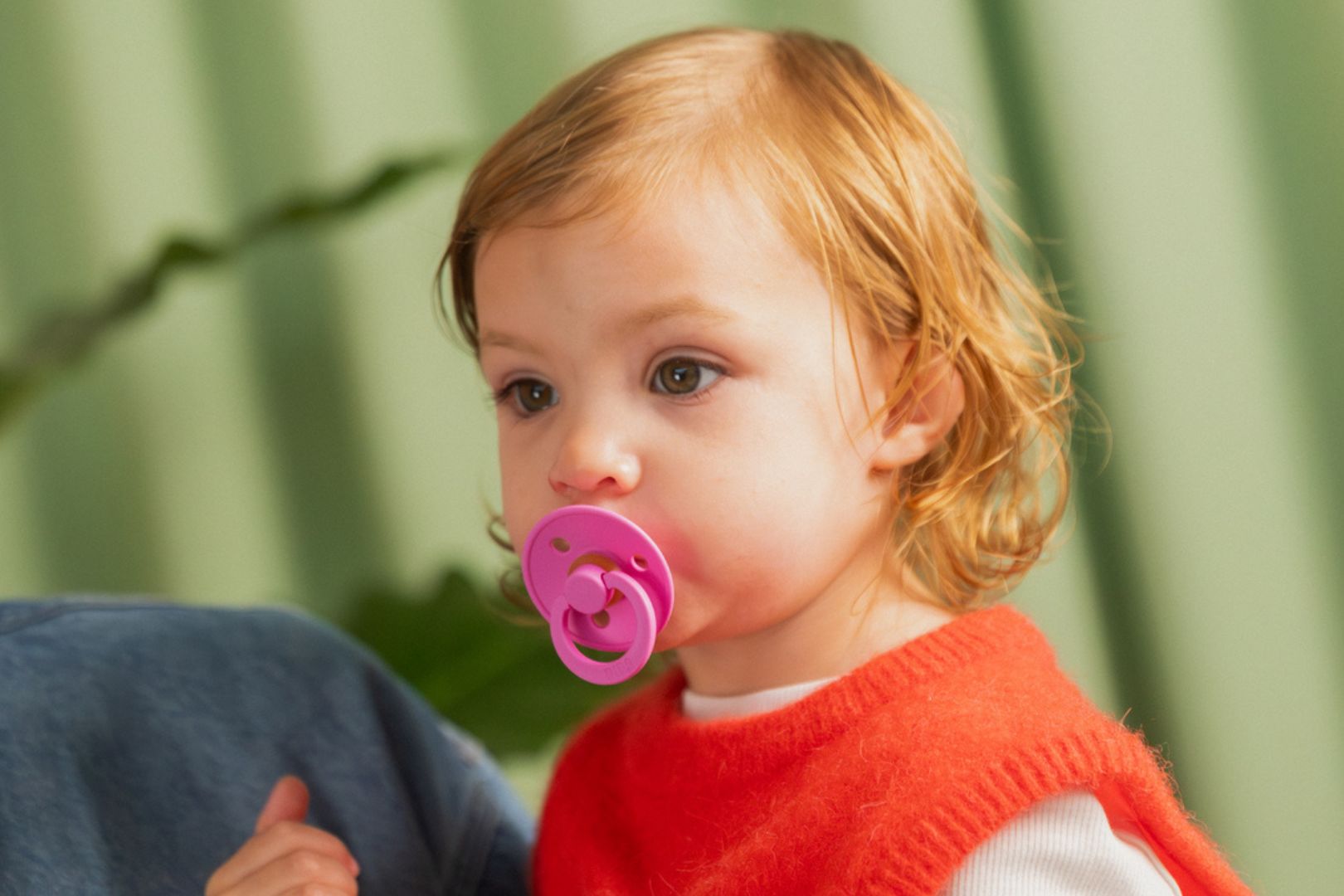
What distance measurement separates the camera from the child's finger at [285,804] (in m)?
0.80

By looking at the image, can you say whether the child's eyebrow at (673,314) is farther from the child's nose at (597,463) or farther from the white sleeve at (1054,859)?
the white sleeve at (1054,859)

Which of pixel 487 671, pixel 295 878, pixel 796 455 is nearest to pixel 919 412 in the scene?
pixel 796 455

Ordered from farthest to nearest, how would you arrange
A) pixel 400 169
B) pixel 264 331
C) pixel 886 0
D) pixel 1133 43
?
1. pixel 264 331
2. pixel 400 169
3. pixel 886 0
4. pixel 1133 43

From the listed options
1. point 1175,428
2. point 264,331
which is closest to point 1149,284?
point 1175,428

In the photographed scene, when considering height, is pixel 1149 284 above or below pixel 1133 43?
below

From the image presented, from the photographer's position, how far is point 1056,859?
2.10ft

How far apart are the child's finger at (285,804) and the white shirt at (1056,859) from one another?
0.41 meters

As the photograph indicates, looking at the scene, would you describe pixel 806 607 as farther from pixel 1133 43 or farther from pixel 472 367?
pixel 472 367

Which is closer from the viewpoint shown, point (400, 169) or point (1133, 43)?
point (1133, 43)

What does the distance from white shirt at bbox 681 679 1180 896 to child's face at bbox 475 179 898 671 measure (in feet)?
0.59

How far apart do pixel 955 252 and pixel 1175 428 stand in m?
0.37

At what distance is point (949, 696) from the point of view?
0.71 meters

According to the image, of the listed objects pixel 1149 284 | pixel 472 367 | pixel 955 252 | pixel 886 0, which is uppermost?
pixel 886 0

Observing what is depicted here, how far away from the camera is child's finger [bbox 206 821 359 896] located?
0.75 m
